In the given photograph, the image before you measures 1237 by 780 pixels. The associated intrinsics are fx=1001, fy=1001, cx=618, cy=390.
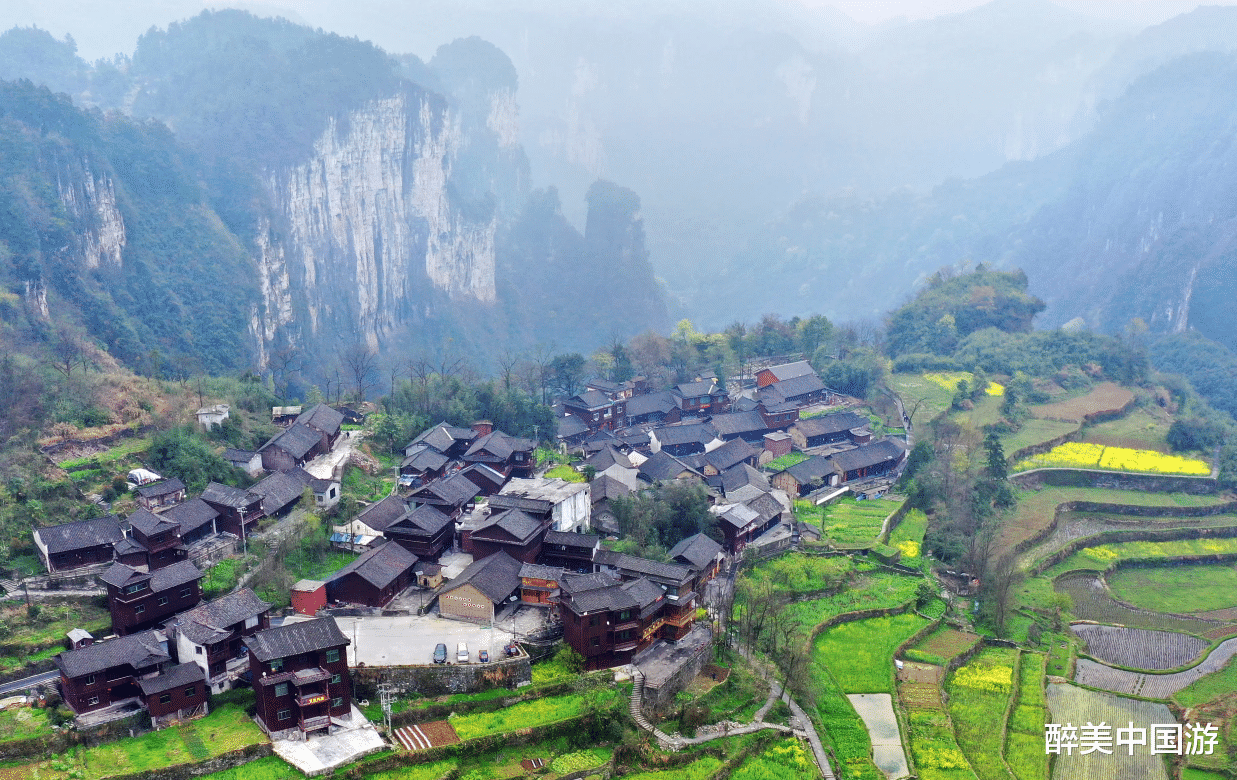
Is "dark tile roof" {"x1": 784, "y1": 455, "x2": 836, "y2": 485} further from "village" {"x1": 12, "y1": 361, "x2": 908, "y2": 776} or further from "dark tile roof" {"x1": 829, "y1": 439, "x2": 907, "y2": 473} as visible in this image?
"dark tile roof" {"x1": 829, "y1": 439, "x2": 907, "y2": 473}

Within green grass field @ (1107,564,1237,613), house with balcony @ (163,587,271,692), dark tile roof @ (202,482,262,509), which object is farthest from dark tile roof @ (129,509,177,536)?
green grass field @ (1107,564,1237,613)

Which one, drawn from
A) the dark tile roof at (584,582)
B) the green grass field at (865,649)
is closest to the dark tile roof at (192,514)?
the dark tile roof at (584,582)

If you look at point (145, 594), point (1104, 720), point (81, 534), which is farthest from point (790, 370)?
point (145, 594)

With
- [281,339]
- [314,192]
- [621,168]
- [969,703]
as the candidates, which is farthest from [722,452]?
[621,168]

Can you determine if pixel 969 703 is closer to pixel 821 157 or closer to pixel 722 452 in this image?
pixel 722 452

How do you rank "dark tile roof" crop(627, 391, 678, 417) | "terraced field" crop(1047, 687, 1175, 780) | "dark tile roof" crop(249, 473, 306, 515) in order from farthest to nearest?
"dark tile roof" crop(627, 391, 678, 417)
"dark tile roof" crop(249, 473, 306, 515)
"terraced field" crop(1047, 687, 1175, 780)
